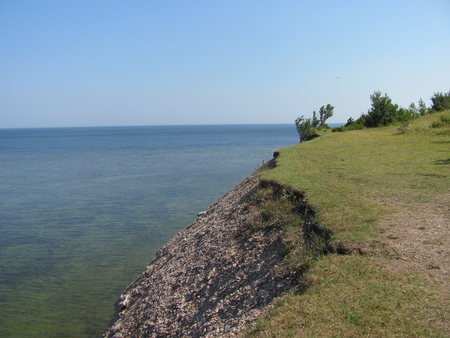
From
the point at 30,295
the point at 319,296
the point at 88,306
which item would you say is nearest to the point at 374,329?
the point at 319,296

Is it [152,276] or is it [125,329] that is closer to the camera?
[125,329]

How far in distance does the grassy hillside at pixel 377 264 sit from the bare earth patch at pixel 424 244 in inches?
0.5

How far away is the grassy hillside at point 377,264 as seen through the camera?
4.53 metres

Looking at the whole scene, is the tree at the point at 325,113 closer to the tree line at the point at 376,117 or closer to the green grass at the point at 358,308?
the tree line at the point at 376,117

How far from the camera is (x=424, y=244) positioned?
659 cm

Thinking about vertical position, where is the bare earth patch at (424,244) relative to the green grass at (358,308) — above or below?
above

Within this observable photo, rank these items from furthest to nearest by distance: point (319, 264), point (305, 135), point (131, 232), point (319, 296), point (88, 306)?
point (305, 135) < point (131, 232) < point (88, 306) < point (319, 264) < point (319, 296)

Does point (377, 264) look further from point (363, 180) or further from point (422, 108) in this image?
point (422, 108)

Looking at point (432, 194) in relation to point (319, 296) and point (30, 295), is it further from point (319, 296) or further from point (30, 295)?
point (30, 295)

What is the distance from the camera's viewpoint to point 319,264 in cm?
628

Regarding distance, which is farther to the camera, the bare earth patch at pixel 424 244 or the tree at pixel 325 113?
the tree at pixel 325 113

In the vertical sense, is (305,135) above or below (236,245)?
above

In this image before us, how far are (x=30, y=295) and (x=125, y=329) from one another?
4669 millimetres

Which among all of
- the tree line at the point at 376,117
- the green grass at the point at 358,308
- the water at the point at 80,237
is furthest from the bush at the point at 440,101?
the green grass at the point at 358,308
